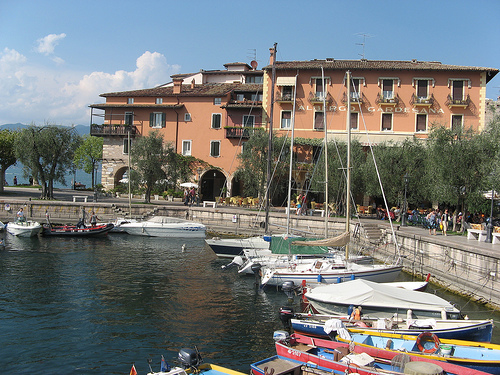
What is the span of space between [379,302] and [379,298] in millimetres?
159

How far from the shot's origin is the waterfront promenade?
19.1 metres

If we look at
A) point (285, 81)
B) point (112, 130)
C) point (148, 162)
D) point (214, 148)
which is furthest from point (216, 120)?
point (112, 130)

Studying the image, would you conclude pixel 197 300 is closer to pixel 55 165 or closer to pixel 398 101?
pixel 55 165

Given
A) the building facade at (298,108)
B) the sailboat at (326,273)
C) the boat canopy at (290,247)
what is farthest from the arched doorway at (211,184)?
the sailboat at (326,273)

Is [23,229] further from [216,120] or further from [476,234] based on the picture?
[476,234]

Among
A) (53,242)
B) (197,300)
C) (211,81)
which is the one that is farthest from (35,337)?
(211,81)

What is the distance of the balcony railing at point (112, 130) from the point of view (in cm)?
4759

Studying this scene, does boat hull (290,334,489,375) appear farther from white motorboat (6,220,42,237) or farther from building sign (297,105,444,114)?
building sign (297,105,444,114)

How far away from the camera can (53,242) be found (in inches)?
1187

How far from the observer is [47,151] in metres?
38.9

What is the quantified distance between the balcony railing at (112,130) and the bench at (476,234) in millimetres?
35702

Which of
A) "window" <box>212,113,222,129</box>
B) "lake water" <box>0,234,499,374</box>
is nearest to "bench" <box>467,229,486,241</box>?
"lake water" <box>0,234,499,374</box>

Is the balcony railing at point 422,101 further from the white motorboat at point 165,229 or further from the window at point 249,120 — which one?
the white motorboat at point 165,229

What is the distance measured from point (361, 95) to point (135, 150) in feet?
75.3
